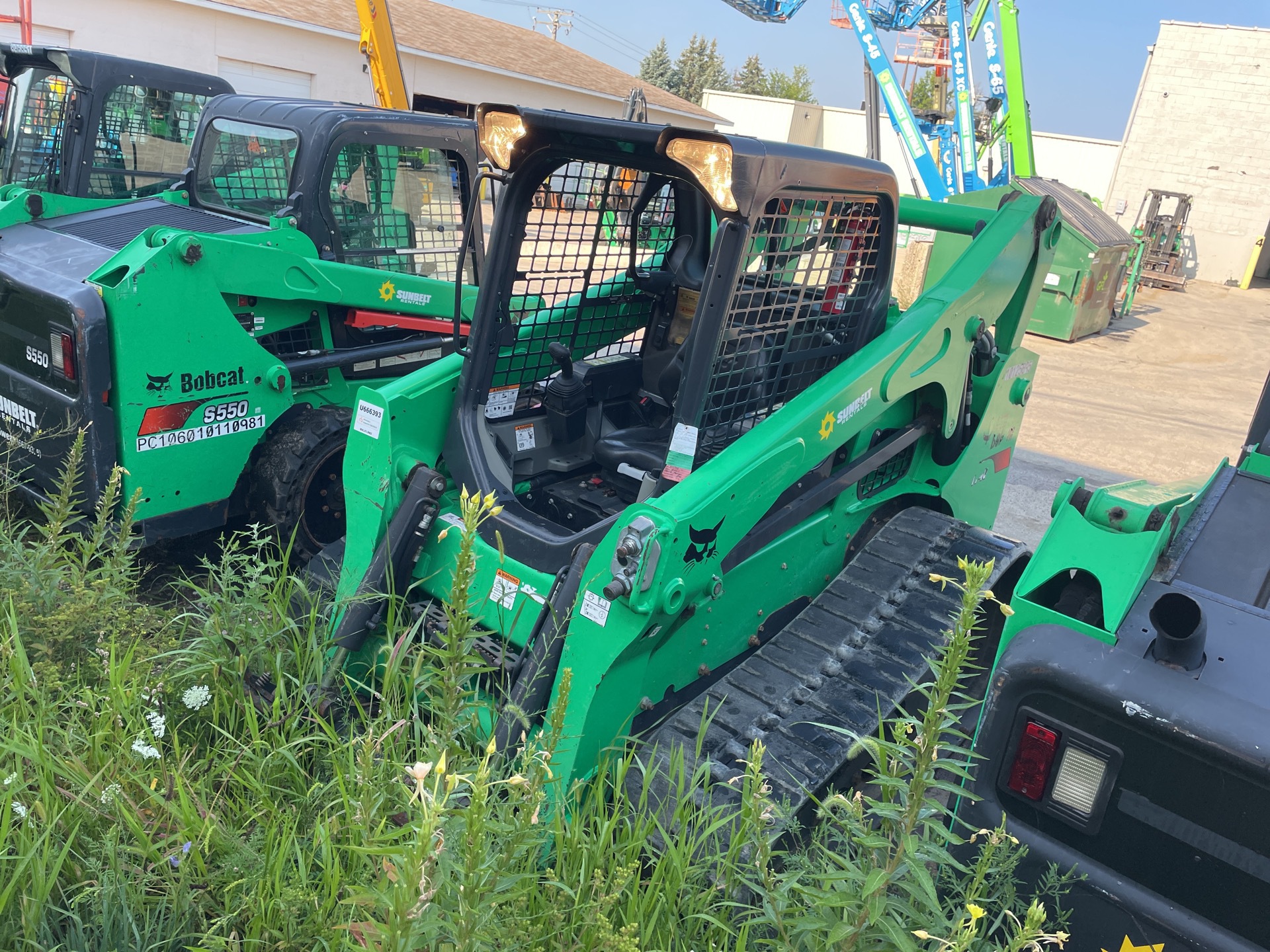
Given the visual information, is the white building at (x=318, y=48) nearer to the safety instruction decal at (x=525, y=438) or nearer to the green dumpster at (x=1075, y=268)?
the green dumpster at (x=1075, y=268)

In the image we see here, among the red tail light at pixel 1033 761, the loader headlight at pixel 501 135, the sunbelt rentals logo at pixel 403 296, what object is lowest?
the red tail light at pixel 1033 761

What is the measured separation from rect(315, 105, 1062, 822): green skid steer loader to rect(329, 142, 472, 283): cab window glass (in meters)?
1.83

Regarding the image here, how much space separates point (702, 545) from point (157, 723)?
1.59 metres

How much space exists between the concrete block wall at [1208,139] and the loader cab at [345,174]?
28083 millimetres

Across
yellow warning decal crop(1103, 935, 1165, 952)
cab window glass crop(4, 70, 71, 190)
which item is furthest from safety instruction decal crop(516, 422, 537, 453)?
cab window glass crop(4, 70, 71, 190)

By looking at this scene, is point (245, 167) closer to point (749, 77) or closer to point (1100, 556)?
point (1100, 556)

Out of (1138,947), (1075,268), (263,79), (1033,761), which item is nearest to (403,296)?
(1033,761)

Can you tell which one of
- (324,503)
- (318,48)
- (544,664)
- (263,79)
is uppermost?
(318,48)

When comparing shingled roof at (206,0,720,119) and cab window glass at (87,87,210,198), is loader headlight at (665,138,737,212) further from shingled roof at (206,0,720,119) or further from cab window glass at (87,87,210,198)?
shingled roof at (206,0,720,119)

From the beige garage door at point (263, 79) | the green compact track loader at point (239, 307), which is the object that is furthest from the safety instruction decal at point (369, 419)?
the beige garage door at point (263, 79)

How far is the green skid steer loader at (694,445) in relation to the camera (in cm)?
285

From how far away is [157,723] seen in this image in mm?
2639

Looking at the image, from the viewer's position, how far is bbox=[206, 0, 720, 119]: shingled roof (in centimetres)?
2034

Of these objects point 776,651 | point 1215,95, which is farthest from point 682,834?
point 1215,95
